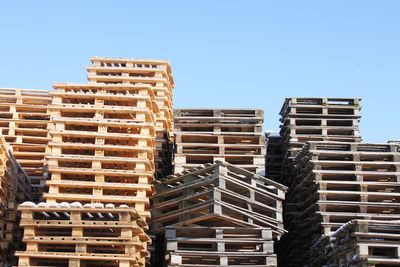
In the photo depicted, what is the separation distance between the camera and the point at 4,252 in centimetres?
1256

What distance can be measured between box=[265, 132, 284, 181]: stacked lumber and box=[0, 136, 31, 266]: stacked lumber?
7.23m

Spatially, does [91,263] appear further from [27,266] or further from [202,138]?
[202,138]

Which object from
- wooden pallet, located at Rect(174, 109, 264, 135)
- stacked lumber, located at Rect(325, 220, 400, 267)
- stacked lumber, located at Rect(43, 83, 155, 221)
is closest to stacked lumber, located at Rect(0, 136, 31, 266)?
stacked lumber, located at Rect(43, 83, 155, 221)

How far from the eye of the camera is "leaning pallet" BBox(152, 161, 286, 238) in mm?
11820

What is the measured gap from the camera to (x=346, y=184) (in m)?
13.4

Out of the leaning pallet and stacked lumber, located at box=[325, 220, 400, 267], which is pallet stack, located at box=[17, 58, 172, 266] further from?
stacked lumber, located at box=[325, 220, 400, 267]

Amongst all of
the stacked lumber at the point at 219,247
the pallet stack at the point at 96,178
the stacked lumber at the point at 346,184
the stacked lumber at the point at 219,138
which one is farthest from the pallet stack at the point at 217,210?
the stacked lumber at the point at 346,184

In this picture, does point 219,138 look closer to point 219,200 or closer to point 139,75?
point 219,200

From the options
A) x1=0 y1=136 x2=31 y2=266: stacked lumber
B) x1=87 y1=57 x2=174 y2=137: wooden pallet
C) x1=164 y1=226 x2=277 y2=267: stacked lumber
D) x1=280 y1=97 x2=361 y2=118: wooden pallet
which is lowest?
x1=164 y1=226 x2=277 y2=267: stacked lumber

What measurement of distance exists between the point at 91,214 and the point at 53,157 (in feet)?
7.13

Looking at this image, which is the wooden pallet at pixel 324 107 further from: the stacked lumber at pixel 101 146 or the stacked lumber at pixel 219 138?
the stacked lumber at pixel 101 146

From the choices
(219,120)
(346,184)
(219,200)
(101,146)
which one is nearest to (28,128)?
(101,146)

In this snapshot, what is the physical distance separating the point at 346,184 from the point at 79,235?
20.2ft

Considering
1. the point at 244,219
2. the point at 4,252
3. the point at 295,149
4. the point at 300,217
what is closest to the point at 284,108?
the point at 295,149
